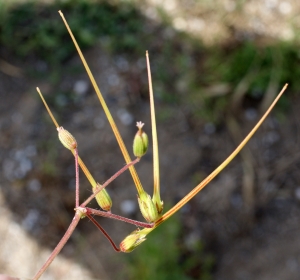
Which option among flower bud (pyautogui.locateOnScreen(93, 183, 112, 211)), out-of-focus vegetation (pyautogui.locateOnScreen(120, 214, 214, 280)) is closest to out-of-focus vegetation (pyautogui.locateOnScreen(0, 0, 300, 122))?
out-of-focus vegetation (pyautogui.locateOnScreen(120, 214, 214, 280))

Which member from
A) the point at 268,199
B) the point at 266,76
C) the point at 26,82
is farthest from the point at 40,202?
the point at 266,76

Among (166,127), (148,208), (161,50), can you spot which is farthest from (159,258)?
(161,50)

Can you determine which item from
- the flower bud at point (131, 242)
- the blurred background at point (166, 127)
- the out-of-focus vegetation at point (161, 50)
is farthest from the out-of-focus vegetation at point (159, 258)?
the flower bud at point (131, 242)

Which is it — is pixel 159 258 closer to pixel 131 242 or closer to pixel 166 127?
pixel 166 127

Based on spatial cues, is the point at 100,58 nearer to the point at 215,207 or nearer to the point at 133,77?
the point at 133,77

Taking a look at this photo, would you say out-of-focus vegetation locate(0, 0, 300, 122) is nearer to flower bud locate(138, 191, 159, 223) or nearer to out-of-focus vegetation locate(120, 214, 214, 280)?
out-of-focus vegetation locate(120, 214, 214, 280)

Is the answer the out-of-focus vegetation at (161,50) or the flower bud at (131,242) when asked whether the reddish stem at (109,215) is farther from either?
the out-of-focus vegetation at (161,50)
